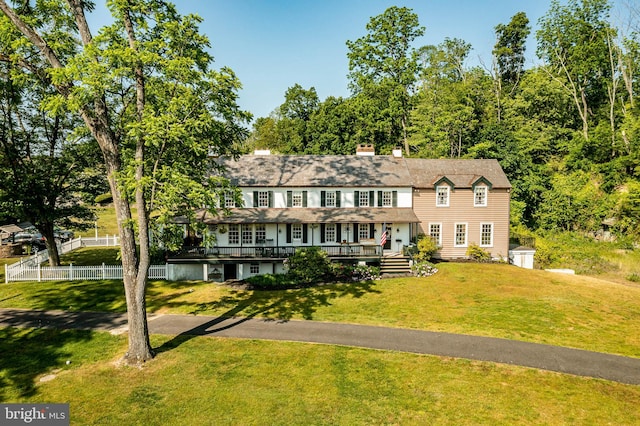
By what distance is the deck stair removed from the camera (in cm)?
2750

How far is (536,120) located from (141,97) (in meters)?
51.7

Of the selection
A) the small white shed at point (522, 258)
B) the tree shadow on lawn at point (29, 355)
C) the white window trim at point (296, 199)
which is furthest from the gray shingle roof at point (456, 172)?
the tree shadow on lawn at point (29, 355)

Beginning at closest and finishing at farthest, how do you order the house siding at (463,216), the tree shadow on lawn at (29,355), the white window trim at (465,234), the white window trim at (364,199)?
the tree shadow on lawn at (29,355) → the white window trim at (364,199) → the house siding at (463,216) → the white window trim at (465,234)

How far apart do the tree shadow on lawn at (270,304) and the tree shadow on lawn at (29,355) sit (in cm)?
398

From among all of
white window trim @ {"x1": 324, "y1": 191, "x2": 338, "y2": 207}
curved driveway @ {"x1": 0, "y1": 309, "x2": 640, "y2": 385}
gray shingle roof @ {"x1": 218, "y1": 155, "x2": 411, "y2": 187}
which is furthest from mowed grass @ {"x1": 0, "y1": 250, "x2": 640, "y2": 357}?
gray shingle roof @ {"x1": 218, "y1": 155, "x2": 411, "y2": 187}

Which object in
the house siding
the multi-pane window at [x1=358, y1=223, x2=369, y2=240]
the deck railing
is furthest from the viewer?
the house siding

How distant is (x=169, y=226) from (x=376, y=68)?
40684 millimetres

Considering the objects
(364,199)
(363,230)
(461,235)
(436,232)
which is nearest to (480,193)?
(461,235)

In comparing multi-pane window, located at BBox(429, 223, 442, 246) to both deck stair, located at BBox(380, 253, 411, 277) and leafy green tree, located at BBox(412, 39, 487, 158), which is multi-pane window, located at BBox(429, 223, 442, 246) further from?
leafy green tree, located at BBox(412, 39, 487, 158)

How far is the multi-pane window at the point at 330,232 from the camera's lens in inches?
1166

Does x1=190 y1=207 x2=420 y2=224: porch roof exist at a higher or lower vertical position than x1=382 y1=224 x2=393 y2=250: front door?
higher

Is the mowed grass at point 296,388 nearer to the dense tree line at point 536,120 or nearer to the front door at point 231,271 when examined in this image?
the front door at point 231,271

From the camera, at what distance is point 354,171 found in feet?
106

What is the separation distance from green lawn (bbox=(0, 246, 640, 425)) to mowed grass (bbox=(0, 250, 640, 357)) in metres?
0.12
